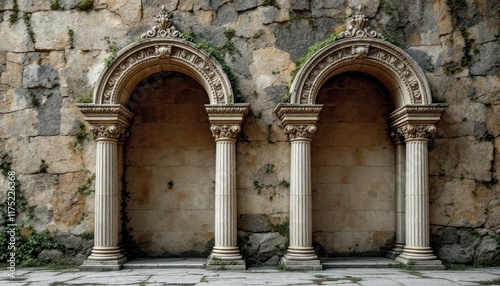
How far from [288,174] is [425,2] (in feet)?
16.3

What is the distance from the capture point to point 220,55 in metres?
A: 10.5

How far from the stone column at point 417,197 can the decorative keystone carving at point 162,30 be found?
17.8 ft

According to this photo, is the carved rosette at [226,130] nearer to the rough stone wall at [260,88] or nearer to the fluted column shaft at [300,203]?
the rough stone wall at [260,88]

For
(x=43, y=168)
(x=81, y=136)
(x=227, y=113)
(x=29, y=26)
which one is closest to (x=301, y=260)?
(x=227, y=113)

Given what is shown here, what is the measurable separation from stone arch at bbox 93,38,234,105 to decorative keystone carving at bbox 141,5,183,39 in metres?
0.16

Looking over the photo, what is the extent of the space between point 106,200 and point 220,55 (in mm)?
3974

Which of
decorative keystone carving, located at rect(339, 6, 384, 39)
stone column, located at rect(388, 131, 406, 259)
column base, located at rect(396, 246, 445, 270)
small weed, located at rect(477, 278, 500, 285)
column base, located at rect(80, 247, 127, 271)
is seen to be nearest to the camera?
small weed, located at rect(477, 278, 500, 285)

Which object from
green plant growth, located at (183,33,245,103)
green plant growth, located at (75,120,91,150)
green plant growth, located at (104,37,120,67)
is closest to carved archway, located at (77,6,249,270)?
green plant growth, located at (183,33,245,103)

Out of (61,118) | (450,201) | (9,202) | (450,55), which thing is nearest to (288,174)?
(450,201)

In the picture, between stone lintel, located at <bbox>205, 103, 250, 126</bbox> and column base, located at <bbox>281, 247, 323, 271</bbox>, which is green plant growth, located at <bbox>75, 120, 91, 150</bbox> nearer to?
stone lintel, located at <bbox>205, 103, 250, 126</bbox>

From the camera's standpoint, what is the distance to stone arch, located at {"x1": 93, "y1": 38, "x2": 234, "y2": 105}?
1013 centimetres

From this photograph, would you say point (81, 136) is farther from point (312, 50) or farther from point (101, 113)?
point (312, 50)

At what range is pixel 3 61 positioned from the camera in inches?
420

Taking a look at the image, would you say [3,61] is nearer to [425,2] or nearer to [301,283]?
[301,283]
